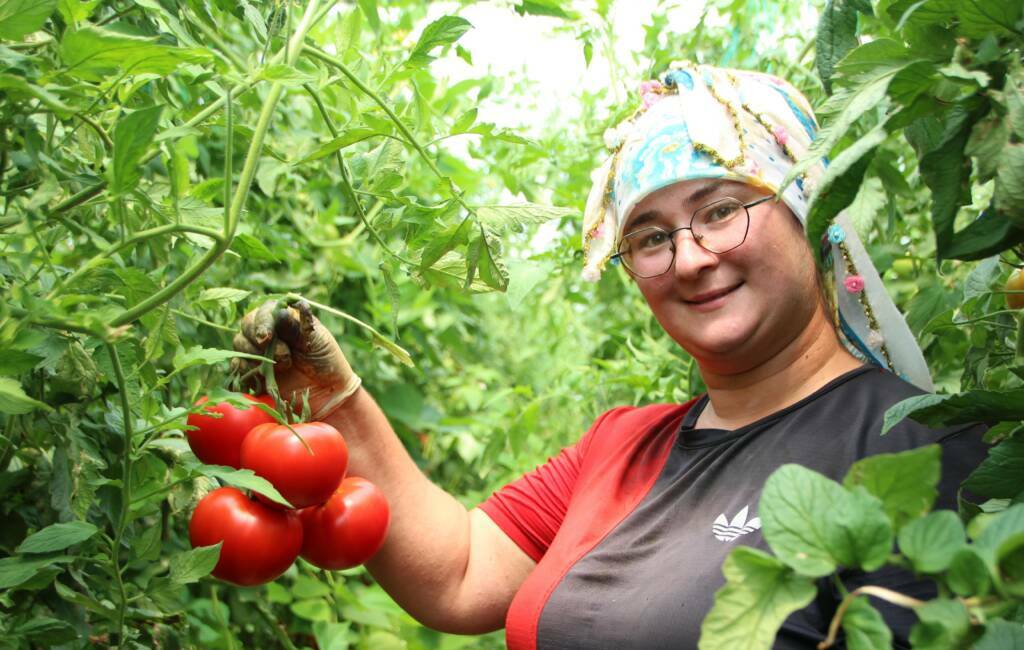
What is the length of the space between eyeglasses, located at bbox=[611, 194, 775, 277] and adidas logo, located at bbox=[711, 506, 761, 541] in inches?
13.2

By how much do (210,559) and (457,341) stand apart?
169 centimetres

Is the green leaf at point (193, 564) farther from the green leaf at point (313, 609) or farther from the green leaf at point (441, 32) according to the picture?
the green leaf at point (313, 609)

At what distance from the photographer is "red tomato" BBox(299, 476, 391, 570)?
105cm

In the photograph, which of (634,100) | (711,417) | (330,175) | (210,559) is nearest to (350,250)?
(330,175)

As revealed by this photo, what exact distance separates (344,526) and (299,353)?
244 millimetres

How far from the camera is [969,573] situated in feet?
1.40

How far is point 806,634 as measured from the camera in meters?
0.98

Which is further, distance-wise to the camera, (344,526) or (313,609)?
(313,609)

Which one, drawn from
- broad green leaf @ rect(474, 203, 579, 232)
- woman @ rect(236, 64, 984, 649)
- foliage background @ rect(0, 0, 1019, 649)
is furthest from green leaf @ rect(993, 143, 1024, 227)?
woman @ rect(236, 64, 984, 649)

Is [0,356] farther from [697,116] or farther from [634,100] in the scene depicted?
[634,100]

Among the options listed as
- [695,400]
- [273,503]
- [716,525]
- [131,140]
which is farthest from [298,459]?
[695,400]

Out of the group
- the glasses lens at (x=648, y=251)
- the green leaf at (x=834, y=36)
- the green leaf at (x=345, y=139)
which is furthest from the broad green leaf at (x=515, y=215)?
the glasses lens at (x=648, y=251)

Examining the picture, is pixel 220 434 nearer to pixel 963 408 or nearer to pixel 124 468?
pixel 124 468

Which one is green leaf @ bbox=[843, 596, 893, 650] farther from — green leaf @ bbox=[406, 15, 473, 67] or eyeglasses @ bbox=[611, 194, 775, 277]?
eyeglasses @ bbox=[611, 194, 775, 277]
